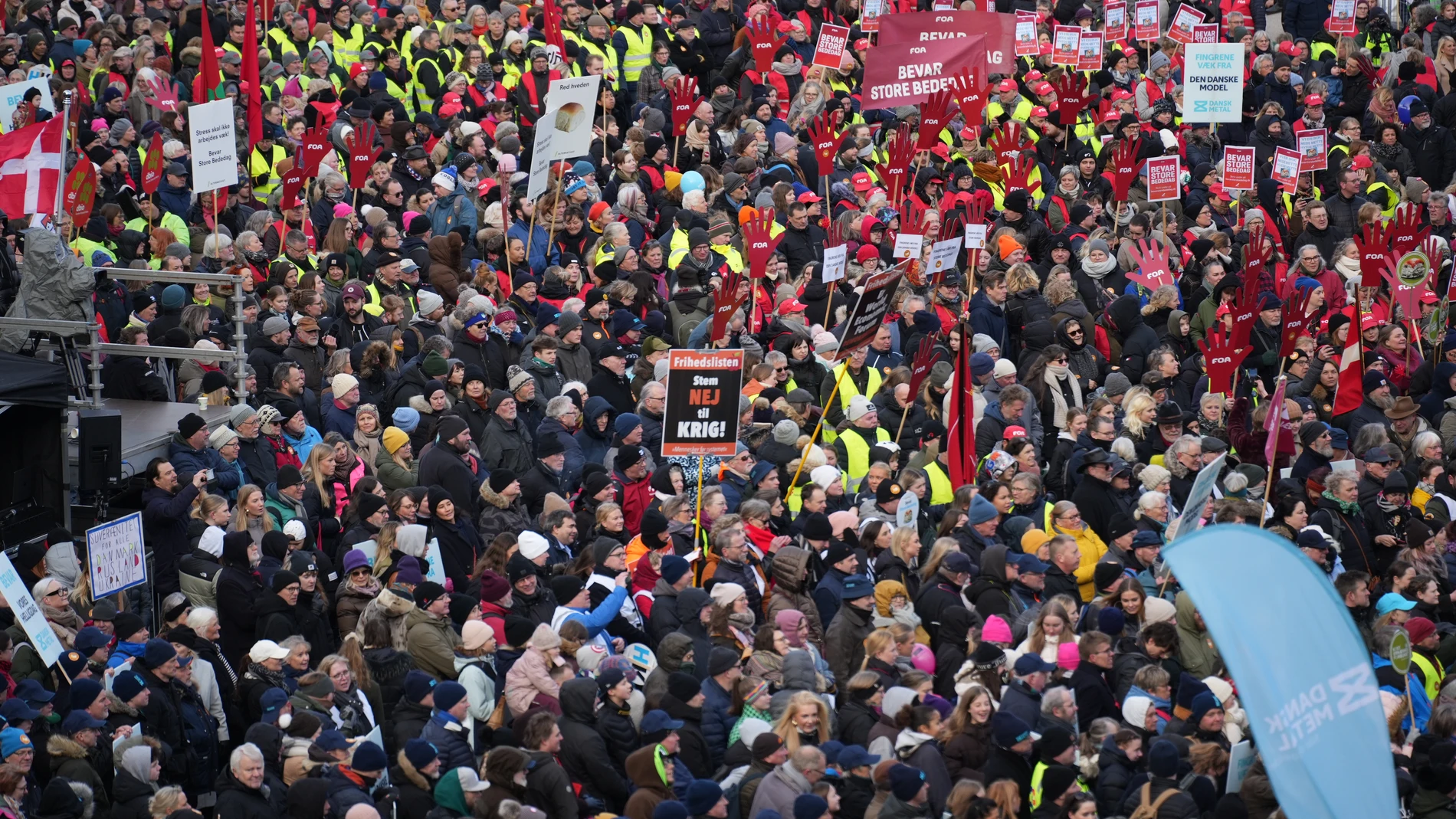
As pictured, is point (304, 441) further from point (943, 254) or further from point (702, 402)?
point (943, 254)

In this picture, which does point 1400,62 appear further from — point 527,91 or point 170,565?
point 170,565

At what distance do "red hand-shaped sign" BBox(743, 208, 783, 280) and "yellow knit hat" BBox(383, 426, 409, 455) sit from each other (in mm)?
4229

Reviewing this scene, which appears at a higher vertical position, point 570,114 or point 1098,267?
point 570,114

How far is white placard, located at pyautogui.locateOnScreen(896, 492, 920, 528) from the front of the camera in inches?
465

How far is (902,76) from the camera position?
1948cm

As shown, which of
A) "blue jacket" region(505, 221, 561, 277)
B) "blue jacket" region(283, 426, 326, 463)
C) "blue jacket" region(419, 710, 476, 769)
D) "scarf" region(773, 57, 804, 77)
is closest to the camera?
"blue jacket" region(419, 710, 476, 769)

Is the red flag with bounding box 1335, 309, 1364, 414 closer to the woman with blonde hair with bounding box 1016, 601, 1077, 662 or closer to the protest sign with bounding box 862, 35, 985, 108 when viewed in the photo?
the woman with blonde hair with bounding box 1016, 601, 1077, 662

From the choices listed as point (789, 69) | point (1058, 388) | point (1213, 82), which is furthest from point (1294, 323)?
point (789, 69)

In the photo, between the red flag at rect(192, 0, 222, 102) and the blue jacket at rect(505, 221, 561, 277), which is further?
the red flag at rect(192, 0, 222, 102)

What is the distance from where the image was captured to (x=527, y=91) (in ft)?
64.4

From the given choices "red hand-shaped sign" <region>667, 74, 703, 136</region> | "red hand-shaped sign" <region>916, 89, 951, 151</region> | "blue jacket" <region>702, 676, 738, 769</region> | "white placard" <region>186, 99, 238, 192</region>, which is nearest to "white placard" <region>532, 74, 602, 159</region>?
"red hand-shaped sign" <region>667, 74, 703, 136</region>

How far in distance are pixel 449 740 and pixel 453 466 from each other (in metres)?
3.36

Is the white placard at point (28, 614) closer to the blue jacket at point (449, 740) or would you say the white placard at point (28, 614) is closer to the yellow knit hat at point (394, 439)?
the blue jacket at point (449, 740)

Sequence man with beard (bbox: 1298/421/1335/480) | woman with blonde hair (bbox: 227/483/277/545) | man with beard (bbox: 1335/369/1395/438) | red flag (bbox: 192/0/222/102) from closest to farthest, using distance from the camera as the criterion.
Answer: woman with blonde hair (bbox: 227/483/277/545) < man with beard (bbox: 1298/421/1335/480) < man with beard (bbox: 1335/369/1395/438) < red flag (bbox: 192/0/222/102)
